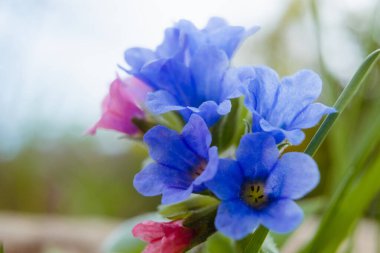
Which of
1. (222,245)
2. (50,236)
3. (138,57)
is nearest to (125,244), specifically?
(222,245)

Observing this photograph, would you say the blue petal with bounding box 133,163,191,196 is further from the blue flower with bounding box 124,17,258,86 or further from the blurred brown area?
the blurred brown area

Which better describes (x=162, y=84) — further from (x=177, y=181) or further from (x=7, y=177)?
(x=7, y=177)

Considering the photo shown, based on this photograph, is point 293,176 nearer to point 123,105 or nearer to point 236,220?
point 236,220

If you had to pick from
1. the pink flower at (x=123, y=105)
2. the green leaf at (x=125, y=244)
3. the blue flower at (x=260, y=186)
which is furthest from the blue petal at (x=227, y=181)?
the green leaf at (x=125, y=244)

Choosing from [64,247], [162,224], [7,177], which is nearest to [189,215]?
[162,224]

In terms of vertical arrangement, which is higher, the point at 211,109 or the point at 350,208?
the point at 211,109

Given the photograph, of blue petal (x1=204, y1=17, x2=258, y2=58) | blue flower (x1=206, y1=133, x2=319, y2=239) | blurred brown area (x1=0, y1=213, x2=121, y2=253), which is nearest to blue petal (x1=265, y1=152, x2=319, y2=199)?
blue flower (x1=206, y1=133, x2=319, y2=239)

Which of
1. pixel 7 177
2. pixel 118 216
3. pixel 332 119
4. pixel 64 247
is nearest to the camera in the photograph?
pixel 332 119
